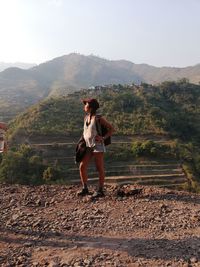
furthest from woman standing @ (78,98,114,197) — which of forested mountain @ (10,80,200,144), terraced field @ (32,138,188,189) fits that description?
forested mountain @ (10,80,200,144)

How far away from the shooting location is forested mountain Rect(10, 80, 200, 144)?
38125mm

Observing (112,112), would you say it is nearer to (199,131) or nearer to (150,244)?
(199,131)

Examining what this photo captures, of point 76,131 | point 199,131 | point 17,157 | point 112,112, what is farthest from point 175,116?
point 17,157

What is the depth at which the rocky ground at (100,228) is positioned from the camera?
11.9ft

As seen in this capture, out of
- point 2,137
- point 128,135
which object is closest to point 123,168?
point 128,135

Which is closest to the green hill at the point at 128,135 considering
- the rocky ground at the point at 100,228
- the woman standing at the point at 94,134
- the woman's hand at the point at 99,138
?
the rocky ground at the point at 100,228

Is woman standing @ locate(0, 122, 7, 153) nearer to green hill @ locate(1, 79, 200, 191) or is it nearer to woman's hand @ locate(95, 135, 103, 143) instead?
woman's hand @ locate(95, 135, 103, 143)

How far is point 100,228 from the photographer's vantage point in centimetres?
446

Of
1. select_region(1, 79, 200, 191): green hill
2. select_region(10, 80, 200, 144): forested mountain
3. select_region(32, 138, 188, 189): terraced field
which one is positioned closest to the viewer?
select_region(32, 138, 188, 189): terraced field

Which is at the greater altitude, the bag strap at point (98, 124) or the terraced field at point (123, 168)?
the bag strap at point (98, 124)

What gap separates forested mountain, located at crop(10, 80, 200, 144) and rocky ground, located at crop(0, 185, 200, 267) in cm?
3085

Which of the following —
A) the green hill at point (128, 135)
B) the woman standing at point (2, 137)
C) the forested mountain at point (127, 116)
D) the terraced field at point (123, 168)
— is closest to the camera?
the woman standing at point (2, 137)

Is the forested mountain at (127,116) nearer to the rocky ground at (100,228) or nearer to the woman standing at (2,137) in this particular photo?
the rocky ground at (100,228)

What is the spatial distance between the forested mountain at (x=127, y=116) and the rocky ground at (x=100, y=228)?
30850 mm
